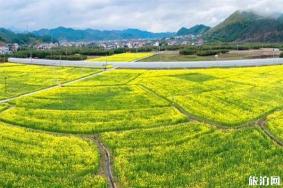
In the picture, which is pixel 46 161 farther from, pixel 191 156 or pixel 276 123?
pixel 276 123

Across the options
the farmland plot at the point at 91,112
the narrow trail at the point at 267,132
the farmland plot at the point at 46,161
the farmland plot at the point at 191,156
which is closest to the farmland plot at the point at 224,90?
the narrow trail at the point at 267,132

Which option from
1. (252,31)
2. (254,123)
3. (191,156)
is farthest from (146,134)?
(252,31)

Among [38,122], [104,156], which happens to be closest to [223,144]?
[104,156]

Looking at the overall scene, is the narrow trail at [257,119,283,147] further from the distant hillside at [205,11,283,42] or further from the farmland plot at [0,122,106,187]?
the distant hillside at [205,11,283,42]

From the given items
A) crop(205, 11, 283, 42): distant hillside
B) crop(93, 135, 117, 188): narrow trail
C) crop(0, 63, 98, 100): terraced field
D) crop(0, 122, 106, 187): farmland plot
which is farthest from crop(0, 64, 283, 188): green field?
crop(205, 11, 283, 42): distant hillside

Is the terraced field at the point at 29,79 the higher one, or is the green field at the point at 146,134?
the terraced field at the point at 29,79

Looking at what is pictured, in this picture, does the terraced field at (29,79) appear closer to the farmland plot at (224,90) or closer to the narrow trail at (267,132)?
the farmland plot at (224,90)
